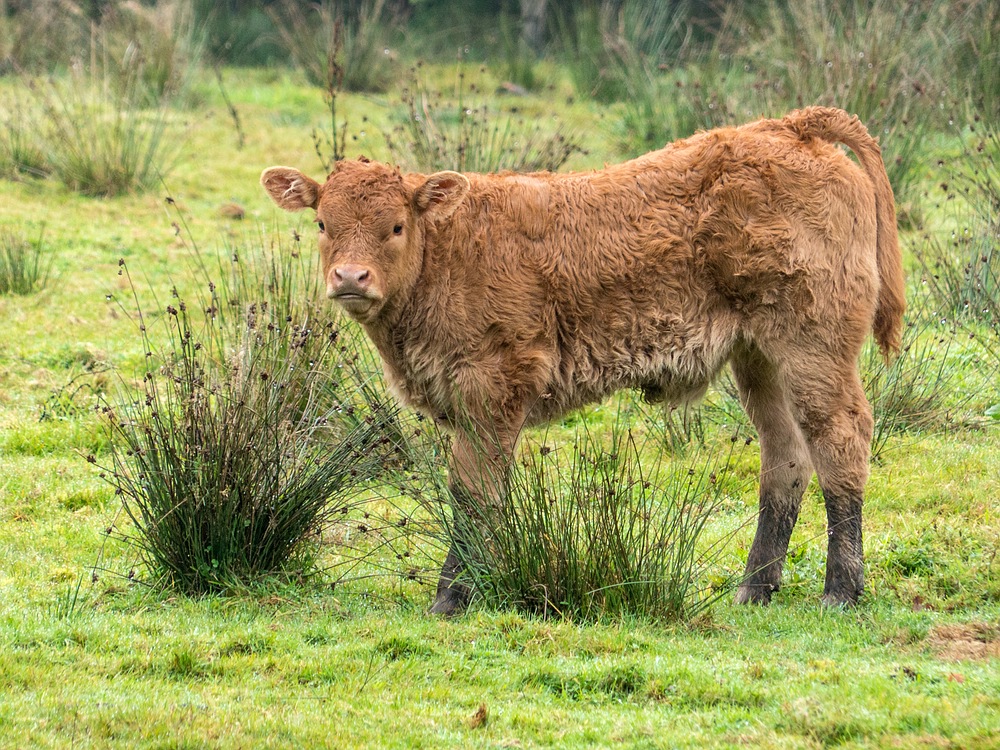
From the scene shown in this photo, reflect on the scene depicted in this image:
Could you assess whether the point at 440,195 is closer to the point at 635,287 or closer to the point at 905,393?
the point at 635,287

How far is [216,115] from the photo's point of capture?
17.9 meters

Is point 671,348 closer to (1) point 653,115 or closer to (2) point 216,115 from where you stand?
(1) point 653,115

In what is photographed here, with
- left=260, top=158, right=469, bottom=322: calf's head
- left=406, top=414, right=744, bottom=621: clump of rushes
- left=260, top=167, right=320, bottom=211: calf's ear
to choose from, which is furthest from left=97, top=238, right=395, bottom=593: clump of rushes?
left=406, top=414, right=744, bottom=621: clump of rushes

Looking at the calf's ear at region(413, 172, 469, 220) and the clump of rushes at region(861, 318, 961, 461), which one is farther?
the clump of rushes at region(861, 318, 961, 461)

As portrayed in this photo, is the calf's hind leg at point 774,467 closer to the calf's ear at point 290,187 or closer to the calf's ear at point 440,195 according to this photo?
the calf's ear at point 440,195

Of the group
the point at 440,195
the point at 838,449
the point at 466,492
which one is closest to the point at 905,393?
the point at 838,449

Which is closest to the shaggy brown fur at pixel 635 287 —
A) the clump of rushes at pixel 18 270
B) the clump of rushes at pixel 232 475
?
the clump of rushes at pixel 232 475

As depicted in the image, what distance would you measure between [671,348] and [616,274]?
46cm

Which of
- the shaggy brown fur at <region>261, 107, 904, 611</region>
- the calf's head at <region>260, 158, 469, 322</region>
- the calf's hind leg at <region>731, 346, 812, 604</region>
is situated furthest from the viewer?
the calf's hind leg at <region>731, 346, 812, 604</region>

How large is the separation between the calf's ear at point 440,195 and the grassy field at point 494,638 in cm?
156

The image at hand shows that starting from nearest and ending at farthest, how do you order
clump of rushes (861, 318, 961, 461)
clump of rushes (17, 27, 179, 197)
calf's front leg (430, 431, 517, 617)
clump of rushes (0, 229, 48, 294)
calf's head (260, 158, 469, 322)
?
calf's front leg (430, 431, 517, 617) → calf's head (260, 158, 469, 322) → clump of rushes (861, 318, 961, 461) → clump of rushes (0, 229, 48, 294) → clump of rushes (17, 27, 179, 197)

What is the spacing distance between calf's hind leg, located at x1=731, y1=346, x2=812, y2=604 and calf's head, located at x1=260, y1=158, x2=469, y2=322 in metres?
1.80

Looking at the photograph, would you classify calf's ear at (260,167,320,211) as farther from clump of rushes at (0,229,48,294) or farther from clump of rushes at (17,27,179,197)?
clump of rushes at (17,27,179,197)

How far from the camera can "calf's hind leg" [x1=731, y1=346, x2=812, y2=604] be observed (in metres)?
6.66
